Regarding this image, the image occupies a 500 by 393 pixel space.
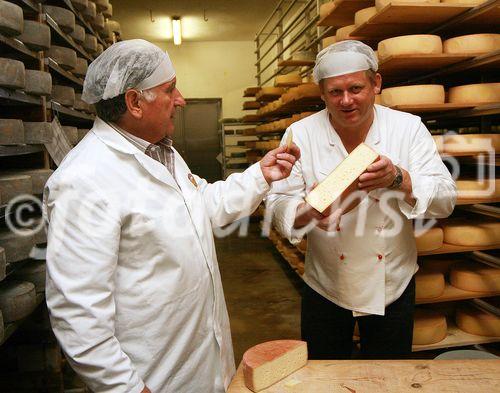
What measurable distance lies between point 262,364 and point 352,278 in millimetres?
670

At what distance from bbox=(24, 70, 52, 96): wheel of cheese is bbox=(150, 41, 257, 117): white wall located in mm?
6952

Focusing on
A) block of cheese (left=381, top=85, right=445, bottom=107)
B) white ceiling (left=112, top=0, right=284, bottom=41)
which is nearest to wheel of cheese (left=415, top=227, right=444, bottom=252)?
block of cheese (left=381, top=85, right=445, bottom=107)

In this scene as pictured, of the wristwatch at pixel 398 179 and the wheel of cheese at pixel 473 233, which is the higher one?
the wristwatch at pixel 398 179

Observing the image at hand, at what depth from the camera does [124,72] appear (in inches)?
47.4

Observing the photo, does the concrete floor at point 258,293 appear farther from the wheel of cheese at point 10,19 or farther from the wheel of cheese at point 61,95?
the wheel of cheese at point 10,19

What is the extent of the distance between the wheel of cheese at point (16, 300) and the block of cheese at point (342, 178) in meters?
1.06

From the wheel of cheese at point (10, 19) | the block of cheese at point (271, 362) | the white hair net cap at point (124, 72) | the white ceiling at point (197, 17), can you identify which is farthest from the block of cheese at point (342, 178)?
the white ceiling at point (197, 17)

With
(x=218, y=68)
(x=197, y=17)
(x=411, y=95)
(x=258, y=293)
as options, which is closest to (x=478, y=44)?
(x=411, y=95)

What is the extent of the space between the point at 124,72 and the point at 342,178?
0.67 meters

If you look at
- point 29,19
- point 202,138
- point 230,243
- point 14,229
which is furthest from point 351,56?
point 202,138

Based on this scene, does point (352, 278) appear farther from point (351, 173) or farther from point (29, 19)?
point (29, 19)

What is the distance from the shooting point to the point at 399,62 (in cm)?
233

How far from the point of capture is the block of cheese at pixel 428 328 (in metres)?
2.42

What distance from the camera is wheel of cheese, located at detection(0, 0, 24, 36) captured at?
61.4 inches
